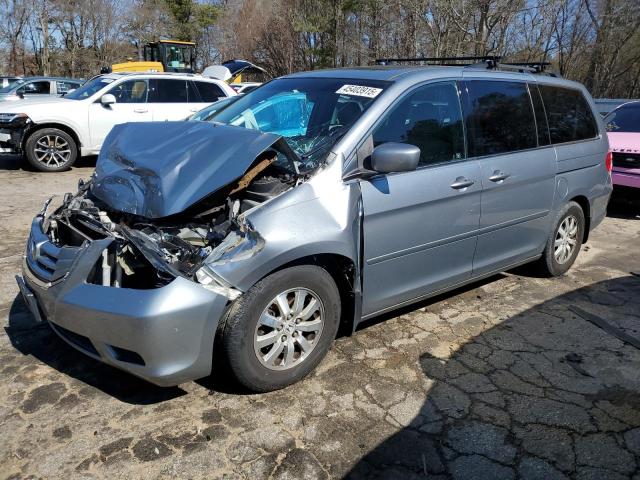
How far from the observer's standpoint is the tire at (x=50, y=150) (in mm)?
9336

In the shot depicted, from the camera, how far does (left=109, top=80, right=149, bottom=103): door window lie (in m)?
10.1

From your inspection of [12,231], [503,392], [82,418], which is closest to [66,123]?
Result: [12,231]

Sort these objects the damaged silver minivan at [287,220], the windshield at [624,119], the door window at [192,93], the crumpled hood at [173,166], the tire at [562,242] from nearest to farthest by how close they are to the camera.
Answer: the damaged silver minivan at [287,220], the crumpled hood at [173,166], the tire at [562,242], the windshield at [624,119], the door window at [192,93]

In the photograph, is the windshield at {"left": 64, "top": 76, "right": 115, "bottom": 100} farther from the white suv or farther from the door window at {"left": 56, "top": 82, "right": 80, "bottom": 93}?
the door window at {"left": 56, "top": 82, "right": 80, "bottom": 93}

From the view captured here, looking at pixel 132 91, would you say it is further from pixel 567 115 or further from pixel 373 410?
pixel 373 410

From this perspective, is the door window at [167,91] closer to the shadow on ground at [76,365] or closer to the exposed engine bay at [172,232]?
the shadow on ground at [76,365]

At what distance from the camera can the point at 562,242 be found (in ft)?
16.2

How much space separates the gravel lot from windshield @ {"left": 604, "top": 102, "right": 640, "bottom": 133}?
205 inches

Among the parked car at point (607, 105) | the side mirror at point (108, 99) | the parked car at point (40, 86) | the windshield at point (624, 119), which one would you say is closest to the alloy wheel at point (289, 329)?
the windshield at point (624, 119)

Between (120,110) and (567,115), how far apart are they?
787 cm

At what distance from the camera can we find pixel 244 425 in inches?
110

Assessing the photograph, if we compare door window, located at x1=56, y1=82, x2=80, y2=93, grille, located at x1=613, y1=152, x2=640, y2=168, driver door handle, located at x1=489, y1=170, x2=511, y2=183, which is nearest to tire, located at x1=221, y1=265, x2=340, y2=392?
driver door handle, located at x1=489, y1=170, x2=511, y2=183

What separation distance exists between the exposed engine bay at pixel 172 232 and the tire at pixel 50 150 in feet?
22.5

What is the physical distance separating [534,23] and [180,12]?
29469 mm
